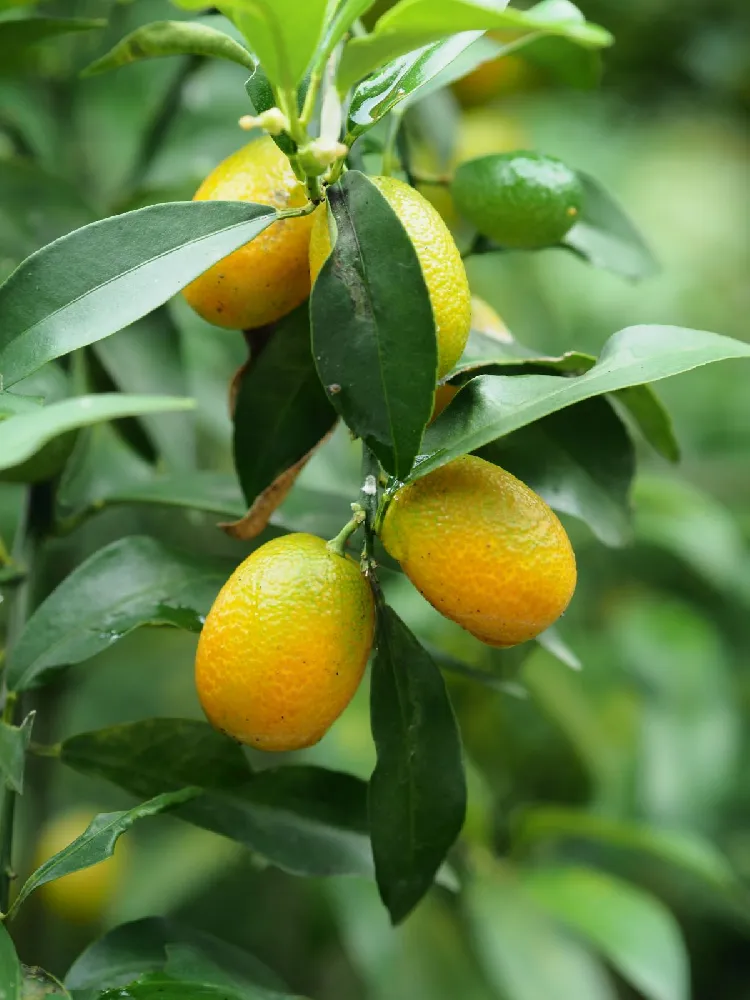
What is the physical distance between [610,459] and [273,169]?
0.23 metres

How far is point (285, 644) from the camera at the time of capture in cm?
42

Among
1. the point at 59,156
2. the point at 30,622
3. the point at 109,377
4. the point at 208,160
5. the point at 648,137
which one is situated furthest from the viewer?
the point at 648,137

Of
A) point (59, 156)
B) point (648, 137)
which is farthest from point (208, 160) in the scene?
point (648, 137)

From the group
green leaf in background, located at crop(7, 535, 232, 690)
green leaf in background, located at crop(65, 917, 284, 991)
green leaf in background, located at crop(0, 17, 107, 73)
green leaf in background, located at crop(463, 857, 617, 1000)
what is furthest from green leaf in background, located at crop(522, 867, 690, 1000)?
green leaf in background, located at crop(0, 17, 107, 73)

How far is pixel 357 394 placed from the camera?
A: 0.41 metres

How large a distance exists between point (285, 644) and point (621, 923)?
1.81 ft

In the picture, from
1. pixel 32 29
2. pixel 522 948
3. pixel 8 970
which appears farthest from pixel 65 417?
pixel 522 948

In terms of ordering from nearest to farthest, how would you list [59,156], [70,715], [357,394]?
[357,394]
[59,156]
[70,715]

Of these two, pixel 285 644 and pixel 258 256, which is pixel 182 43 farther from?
pixel 285 644

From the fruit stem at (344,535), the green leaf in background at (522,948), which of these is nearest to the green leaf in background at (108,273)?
the fruit stem at (344,535)

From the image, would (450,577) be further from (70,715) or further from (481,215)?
(70,715)

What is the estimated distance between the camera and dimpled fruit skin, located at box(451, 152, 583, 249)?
52 centimetres

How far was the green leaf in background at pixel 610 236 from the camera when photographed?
0.65 meters

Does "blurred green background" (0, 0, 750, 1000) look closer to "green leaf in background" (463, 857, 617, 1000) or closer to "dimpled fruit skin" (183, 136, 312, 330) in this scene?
"green leaf in background" (463, 857, 617, 1000)
